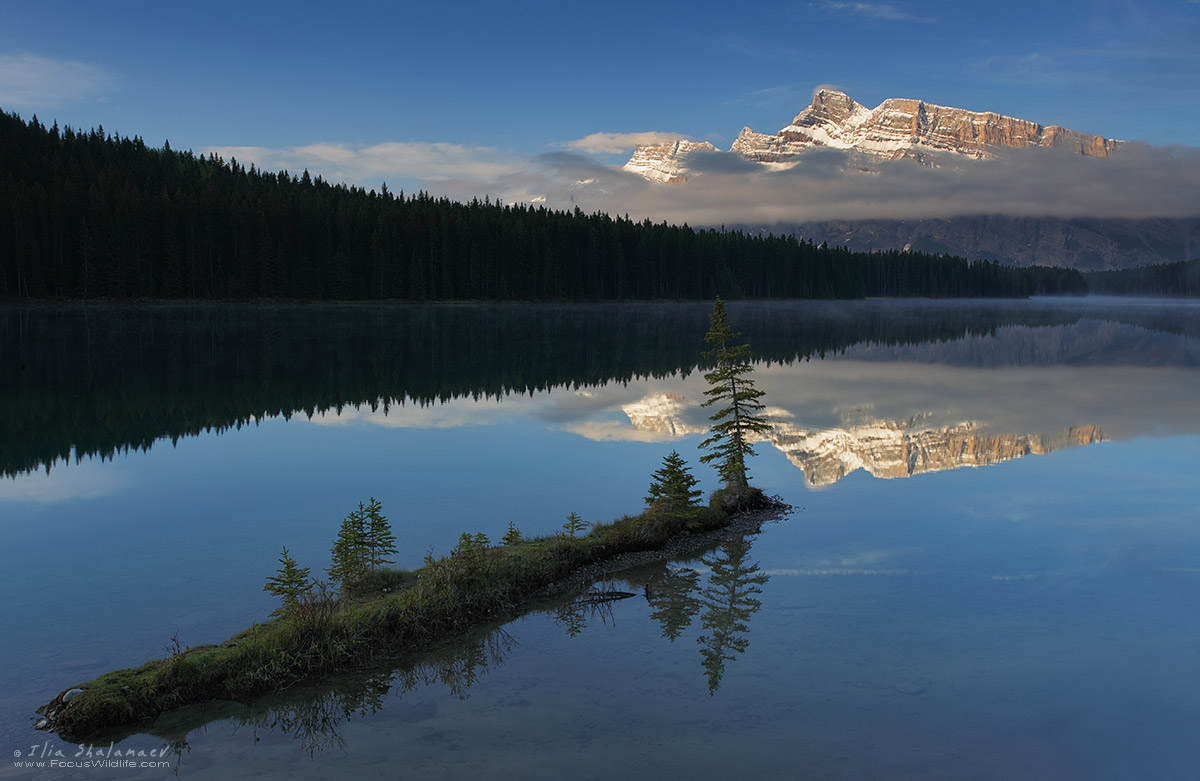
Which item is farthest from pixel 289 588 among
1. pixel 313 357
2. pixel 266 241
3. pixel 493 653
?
pixel 266 241

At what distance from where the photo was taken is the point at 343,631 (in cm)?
1277

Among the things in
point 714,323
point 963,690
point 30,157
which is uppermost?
point 30,157

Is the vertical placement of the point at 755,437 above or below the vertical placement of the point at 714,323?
below

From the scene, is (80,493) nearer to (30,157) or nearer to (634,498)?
(634,498)

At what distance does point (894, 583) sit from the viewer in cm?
1655

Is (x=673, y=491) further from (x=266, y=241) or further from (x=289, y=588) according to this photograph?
(x=266, y=241)

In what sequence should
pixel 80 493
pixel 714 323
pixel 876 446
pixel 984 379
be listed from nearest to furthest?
pixel 80 493 < pixel 714 323 < pixel 876 446 < pixel 984 379

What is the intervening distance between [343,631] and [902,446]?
80.3 ft

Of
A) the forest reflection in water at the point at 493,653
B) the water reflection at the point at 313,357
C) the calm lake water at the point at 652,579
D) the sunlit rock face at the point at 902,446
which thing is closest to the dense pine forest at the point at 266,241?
the water reflection at the point at 313,357

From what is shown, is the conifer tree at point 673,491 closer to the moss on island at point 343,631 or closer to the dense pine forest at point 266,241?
the moss on island at point 343,631

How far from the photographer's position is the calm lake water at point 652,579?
34.7ft

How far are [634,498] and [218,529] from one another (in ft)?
36.3

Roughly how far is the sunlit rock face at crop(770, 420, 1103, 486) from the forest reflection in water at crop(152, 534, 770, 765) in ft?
32.4

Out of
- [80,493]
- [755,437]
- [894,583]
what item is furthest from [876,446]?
[80,493]
